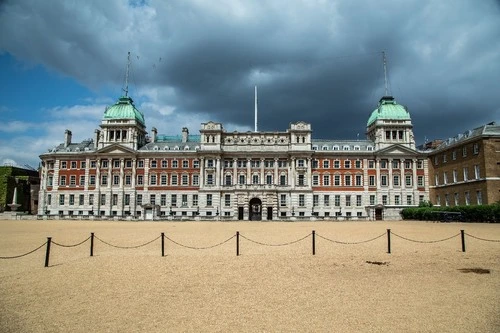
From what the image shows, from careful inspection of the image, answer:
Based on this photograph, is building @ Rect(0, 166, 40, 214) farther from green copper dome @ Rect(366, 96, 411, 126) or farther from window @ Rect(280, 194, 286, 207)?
green copper dome @ Rect(366, 96, 411, 126)

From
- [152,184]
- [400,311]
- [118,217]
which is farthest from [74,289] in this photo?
[152,184]

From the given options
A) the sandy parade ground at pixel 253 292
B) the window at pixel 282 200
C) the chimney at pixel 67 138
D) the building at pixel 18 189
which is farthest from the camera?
the chimney at pixel 67 138

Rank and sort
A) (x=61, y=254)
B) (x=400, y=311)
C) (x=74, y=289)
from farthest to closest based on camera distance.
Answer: (x=61, y=254) < (x=74, y=289) < (x=400, y=311)

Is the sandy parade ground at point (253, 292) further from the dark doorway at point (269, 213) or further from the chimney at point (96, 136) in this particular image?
the chimney at point (96, 136)

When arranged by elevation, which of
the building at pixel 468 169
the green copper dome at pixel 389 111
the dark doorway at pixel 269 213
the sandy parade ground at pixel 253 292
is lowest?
the sandy parade ground at pixel 253 292

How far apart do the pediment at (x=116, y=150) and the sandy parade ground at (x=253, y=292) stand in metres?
53.5

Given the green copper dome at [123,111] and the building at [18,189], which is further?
the building at [18,189]

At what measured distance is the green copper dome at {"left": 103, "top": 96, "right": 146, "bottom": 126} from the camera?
72.1 metres

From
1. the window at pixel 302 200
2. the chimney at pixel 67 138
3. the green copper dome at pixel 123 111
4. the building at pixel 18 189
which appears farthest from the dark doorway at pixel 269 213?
the building at pixel 18 189

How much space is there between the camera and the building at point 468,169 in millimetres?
50031

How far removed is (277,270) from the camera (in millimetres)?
13586

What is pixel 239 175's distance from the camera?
68875 mm

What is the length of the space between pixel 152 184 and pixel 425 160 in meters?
53.1

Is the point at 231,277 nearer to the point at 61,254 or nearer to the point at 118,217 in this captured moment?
the point at 61,254
